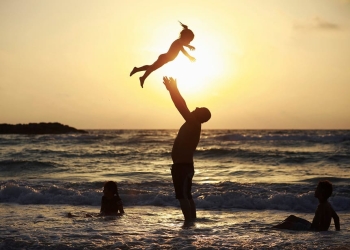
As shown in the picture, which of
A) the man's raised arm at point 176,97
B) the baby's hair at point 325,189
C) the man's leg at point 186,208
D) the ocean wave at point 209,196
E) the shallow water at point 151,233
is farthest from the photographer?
the ocean wave at point 209,196

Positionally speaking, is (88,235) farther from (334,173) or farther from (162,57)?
(334,173)

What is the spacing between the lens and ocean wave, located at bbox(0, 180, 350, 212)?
36.4 feet

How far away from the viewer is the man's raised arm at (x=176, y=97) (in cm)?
657

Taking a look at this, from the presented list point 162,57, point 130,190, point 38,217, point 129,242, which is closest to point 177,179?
point 129,242

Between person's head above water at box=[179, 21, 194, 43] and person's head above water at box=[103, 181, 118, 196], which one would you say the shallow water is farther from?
person's head above water at box=[179, 21, 194, 43]

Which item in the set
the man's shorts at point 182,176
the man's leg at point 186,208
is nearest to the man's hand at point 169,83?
the man's shorts at point 182,176

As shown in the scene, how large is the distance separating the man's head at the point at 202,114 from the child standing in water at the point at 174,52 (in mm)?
888

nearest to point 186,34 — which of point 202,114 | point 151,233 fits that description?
point 202,114

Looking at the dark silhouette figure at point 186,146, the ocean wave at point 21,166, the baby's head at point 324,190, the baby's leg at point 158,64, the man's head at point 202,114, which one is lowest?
the ocean wave at point 21,166

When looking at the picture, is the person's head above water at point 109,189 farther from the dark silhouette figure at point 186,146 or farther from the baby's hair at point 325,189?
the baby's hair at point 325,189

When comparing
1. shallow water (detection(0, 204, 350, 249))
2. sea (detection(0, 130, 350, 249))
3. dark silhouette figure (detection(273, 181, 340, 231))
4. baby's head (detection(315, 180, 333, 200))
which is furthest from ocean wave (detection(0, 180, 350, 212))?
baby's head (detection(315, 180, 333, 200))

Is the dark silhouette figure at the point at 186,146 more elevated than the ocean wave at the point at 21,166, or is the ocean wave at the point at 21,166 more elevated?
the dark silhouette figure at the point at 186,146

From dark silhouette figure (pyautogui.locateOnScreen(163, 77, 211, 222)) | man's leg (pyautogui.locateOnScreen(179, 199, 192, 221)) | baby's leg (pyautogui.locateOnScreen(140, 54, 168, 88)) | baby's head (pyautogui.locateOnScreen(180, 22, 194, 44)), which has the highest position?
baby's head (pyautogui.locateOnScreen(180, 22, 194, 44))

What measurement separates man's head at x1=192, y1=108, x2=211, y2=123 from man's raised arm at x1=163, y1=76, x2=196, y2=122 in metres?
0.19
